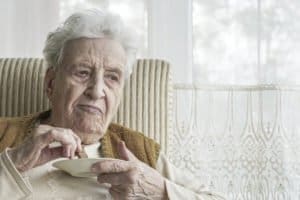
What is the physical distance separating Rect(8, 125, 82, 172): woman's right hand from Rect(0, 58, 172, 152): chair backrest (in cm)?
34

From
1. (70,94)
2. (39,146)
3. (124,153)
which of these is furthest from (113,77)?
(39,146)

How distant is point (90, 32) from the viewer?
144cm

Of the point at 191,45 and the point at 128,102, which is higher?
the point at 191,45

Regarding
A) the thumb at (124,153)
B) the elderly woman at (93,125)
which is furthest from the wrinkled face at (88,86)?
the thumb at (124,153)

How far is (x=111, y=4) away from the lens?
6.39 feet

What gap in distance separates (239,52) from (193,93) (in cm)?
21

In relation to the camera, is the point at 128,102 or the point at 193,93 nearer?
the point at 128,102

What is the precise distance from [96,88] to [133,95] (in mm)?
193

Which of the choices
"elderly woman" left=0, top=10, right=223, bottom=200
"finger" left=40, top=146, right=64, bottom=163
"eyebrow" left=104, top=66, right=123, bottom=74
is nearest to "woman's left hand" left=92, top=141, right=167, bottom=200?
"elderly woman" left=0, top=10, right=223, bottom=200

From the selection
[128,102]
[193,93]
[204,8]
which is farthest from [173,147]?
[204,8]

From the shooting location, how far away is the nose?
4.65 feet

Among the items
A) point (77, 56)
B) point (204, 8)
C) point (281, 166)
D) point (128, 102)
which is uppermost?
point (204, 8)

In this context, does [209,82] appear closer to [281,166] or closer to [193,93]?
[193,93]

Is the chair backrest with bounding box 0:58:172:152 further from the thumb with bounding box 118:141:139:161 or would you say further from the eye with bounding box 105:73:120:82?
A: the thumb with bounding box 118:141:139:161
